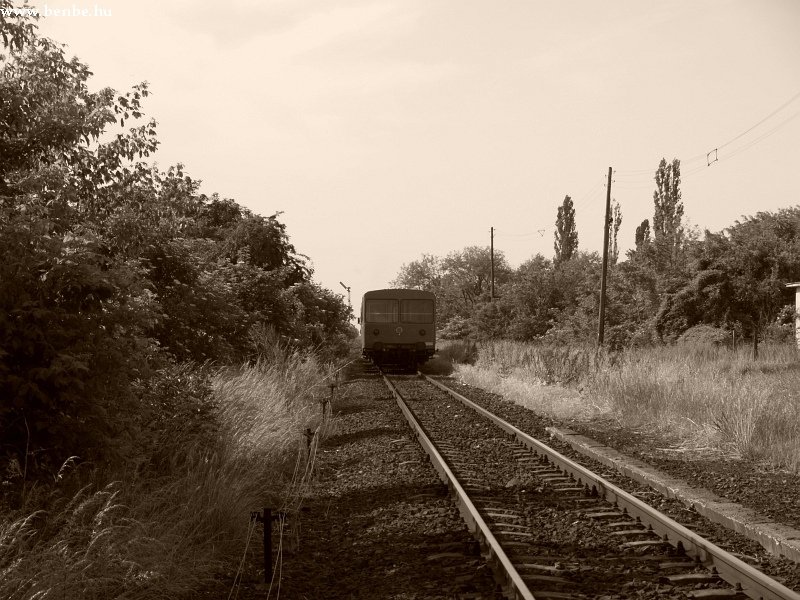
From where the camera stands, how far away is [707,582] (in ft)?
17.2

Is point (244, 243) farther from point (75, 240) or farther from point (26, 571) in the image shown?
point (26, 571)

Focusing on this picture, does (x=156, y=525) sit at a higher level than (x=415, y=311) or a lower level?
lower

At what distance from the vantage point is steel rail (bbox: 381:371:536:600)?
16.1ft

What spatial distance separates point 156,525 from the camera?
591 centimetres

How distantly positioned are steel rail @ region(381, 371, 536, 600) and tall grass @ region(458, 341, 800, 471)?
12.4 ft

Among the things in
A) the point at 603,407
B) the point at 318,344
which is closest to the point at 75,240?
the point at 603,407

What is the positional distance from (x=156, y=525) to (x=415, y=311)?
25.0 m

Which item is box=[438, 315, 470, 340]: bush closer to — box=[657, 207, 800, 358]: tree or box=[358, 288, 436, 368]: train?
box=[657, 207, 800, 358]: tree

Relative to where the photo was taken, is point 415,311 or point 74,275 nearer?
point 74,275

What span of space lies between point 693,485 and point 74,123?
701 cm

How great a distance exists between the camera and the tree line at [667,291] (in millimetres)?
33156

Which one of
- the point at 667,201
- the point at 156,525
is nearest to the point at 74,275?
the point at 156,525

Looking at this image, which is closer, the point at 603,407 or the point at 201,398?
the point at 201,398

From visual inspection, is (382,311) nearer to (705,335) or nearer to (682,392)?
(705,335)
